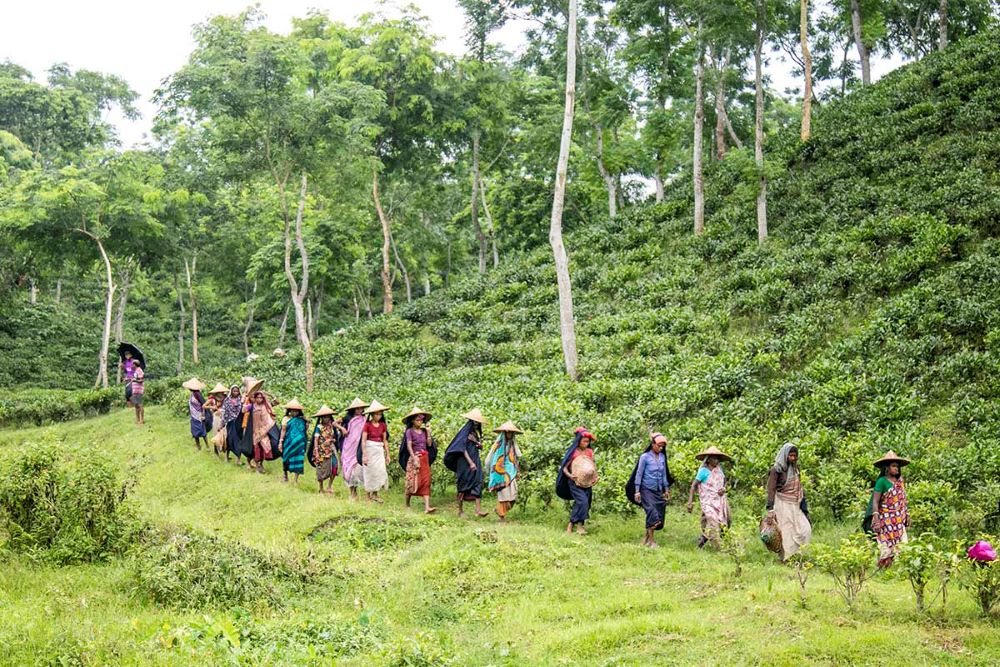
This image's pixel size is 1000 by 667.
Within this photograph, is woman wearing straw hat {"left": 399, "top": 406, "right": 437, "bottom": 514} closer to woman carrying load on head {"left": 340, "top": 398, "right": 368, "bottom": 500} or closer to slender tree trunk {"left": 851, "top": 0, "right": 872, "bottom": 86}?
woman carrying load on head {"left": 340, "top": 398, "right": 368, "bottom": 500}

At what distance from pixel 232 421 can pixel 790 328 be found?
1169 centimetres

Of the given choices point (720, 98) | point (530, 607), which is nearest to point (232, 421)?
point (530, 607)

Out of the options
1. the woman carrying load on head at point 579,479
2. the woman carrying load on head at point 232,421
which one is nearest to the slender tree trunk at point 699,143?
the woman carrying load on head at point 232,421

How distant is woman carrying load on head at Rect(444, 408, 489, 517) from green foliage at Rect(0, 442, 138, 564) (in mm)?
4770

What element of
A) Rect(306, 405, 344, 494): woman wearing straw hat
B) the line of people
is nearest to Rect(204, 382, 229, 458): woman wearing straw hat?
the line of people

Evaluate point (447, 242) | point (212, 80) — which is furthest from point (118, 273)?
point (212, 80)

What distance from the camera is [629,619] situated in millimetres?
8148

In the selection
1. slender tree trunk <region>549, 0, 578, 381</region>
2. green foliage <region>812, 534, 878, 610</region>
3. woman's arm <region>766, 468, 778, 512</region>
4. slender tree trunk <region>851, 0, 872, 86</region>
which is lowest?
green foliage <region>812, 534, 878, 610</region>

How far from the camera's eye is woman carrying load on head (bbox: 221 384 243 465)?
17188 millimetres

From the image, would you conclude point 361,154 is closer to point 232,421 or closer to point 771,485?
point 232,421

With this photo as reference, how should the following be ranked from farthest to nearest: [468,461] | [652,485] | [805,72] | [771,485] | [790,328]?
[805,72], [790,328], [468,461], [652,485], [771,485]

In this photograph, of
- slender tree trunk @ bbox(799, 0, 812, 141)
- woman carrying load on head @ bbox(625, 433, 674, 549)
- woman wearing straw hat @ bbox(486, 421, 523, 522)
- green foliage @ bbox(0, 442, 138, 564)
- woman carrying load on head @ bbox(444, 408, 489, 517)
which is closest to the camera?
green foliage @ bbox(0, 442, 138, 564)

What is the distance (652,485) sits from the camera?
11484mm

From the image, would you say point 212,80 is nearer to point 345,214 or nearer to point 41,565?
point 345,214
